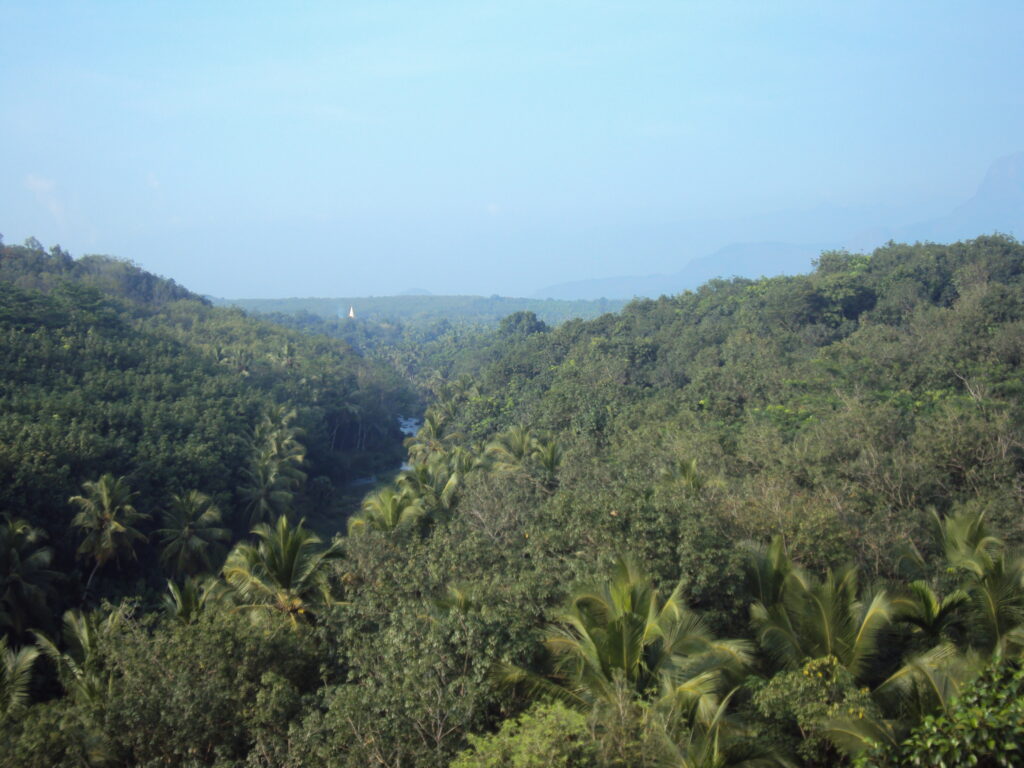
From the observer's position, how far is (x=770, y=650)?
8.68m

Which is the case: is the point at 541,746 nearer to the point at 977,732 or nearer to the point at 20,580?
the point at 977,732

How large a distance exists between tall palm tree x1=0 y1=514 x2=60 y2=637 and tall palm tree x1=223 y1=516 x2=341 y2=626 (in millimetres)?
5573

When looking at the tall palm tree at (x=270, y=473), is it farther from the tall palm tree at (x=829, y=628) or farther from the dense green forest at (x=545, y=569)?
the tall palm tree at (x=829, y=628)

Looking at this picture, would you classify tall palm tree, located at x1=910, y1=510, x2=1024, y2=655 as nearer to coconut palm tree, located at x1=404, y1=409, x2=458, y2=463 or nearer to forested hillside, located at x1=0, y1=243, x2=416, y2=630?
forested hillside, located at x1=0, y1=243, x2=416, y2=630

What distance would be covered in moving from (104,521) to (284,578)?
8.59m

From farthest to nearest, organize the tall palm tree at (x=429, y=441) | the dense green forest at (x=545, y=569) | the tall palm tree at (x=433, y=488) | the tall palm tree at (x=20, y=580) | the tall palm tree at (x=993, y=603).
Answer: the tall palm tree at (x=429, y=441) < the tall palm tree at (x=433, y=488) < the tall palm tree at (x=20, y=580) < the tall palm tree at (x=993, y=603) < the dense green forest at (x=545, y=569)

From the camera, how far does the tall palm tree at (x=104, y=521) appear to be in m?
18.7

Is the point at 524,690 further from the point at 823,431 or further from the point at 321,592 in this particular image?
the point at 823,431

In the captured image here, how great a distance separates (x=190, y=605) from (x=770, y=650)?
10.6 meters

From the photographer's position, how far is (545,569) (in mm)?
11648

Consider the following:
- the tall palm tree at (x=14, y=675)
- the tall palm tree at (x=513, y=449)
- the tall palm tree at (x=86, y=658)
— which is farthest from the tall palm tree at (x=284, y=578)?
the tall palm tree at (x=513, y=449)

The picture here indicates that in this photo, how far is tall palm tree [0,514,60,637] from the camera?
15492mm

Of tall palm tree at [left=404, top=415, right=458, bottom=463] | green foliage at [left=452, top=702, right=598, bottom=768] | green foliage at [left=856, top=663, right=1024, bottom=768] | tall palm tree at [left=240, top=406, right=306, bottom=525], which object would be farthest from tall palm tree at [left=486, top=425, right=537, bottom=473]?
green foliage at [left=856, top=663, right=1024, bottom=768]

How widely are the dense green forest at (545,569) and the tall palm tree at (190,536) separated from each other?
11cm
